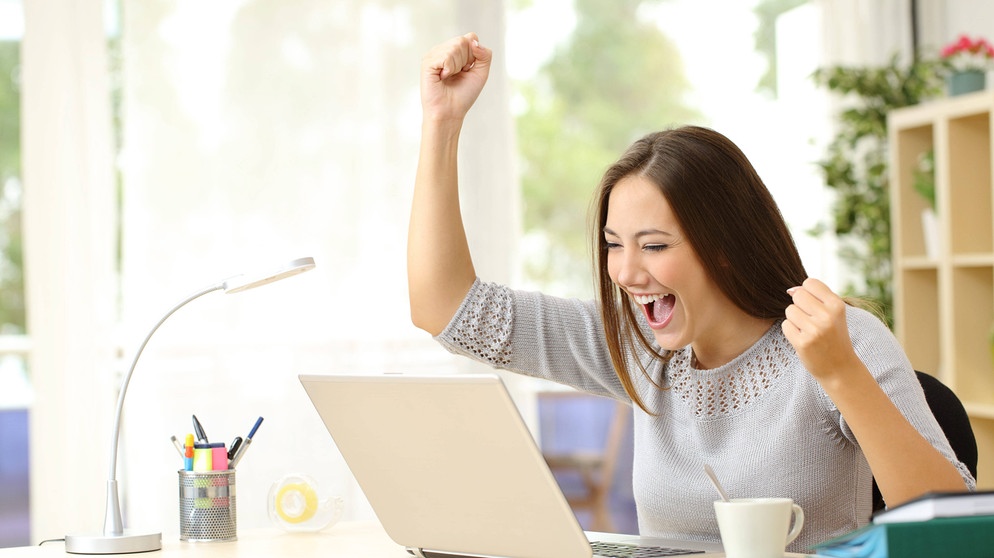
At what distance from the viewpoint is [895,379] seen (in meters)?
1.43

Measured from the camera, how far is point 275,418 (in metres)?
3.36

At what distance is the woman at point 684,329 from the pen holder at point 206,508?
16.0 inches

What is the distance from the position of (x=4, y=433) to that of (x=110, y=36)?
222 centimetres

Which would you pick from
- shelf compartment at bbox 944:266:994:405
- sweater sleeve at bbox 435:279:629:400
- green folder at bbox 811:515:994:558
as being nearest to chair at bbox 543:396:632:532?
shelf compartment at bbox 944:266:994:405

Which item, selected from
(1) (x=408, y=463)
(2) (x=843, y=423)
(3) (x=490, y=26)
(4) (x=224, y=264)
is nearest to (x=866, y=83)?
(3) (x=490, y=26)

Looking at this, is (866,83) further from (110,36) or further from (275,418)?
(110,36)

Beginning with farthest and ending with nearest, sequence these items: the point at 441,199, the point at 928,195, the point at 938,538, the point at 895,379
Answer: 1. the point at 928,195
2. the point at 441,199
3. the point at 895,379
4. the point at 938,538

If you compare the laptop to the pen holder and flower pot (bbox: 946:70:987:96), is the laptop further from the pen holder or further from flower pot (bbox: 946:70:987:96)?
flower pot (bbox: 946:70:987:96)

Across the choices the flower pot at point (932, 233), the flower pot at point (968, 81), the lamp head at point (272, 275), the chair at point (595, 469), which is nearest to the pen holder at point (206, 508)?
the lamp head at point (272, 275)

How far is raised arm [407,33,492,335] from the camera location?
5.84ft

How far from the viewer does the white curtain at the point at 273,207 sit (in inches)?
128

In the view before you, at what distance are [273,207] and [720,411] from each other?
2.03 meters

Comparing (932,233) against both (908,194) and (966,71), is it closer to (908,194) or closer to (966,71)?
(908,194)

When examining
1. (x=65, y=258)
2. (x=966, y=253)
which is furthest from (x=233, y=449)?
(x=966, y=253)
